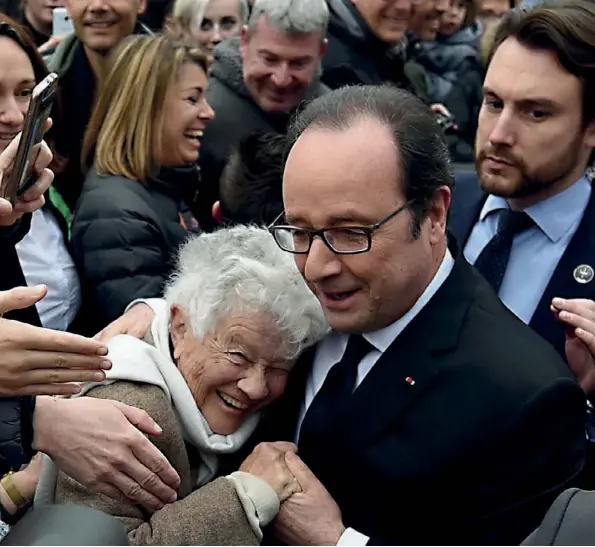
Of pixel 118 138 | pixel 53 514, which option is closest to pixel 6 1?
pixel 118 138

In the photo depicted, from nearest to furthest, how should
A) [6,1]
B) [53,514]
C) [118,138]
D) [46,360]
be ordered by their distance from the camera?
[53,514] < [46,360] < [118,138] < [6,1]

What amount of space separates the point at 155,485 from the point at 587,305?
1.14m

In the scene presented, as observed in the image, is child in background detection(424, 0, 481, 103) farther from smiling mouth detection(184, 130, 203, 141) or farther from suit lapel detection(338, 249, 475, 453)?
suit lapel detection(338, 249, 475, 453)

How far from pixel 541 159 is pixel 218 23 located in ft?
9.27

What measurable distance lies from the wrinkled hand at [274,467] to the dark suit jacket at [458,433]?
0.29 feet

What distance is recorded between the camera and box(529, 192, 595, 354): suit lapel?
295 centimetres

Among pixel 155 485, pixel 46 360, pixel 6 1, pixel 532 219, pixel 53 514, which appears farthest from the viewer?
pixel 6 1

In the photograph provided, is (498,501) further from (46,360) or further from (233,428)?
(46,360)

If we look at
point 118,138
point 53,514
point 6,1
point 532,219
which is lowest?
point 6,1

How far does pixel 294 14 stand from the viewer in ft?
14.5

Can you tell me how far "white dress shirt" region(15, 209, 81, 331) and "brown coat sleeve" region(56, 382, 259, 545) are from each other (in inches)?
47.1

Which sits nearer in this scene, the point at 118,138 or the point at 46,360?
the point at 46,360

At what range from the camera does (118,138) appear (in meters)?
3.82

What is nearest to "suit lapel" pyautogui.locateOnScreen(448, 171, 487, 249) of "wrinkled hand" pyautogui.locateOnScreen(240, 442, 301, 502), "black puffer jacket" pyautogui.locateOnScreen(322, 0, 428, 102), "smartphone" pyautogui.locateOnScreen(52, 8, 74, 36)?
"wrinkled hand" pyautogui.locateOnScreen(240, 442, 301, 502)
